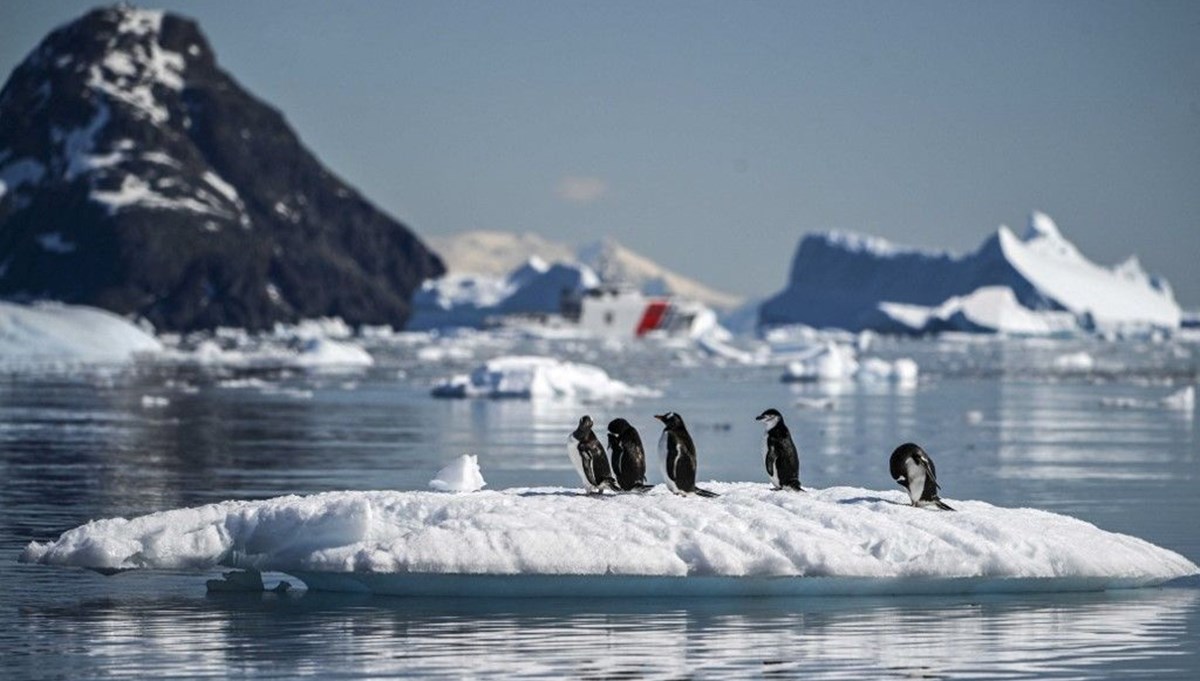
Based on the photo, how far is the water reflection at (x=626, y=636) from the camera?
10.4 meters

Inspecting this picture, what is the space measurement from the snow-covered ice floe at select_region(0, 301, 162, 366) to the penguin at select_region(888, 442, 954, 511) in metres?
46.4

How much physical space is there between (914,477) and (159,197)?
520 feet

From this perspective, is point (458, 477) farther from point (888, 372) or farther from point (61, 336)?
point (61, 336)

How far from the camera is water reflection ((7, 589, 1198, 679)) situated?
10.4m

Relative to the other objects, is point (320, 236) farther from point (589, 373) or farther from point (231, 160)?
point (589, 373)

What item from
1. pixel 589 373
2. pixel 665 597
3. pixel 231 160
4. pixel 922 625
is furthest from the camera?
pixel 231 160

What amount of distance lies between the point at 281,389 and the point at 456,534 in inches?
1314

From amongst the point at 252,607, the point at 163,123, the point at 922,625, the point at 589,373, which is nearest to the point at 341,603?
the point at 252,607

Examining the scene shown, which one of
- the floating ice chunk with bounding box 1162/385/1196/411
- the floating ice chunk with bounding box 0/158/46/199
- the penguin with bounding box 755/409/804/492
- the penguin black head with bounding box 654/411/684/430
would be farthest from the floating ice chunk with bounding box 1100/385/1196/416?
the floating ice chunk with bounding box 0/158/46/199

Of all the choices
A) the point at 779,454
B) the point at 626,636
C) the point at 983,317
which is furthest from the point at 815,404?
the point at 983,317

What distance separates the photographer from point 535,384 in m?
40.8

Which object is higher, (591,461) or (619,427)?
(619,427)

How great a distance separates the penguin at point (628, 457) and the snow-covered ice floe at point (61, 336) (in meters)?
45.3

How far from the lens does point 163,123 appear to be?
558ft
